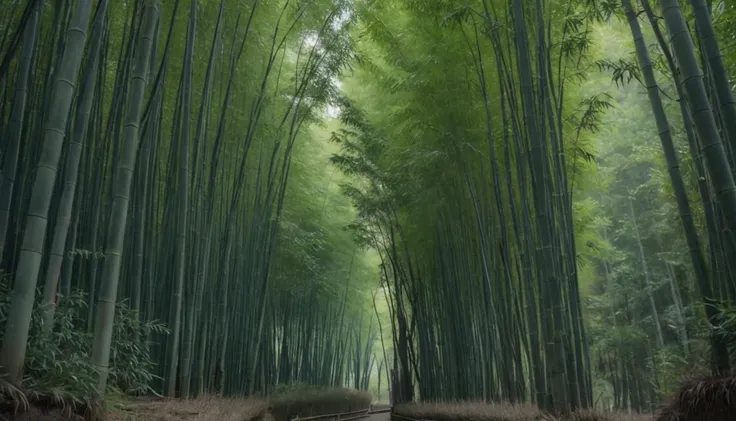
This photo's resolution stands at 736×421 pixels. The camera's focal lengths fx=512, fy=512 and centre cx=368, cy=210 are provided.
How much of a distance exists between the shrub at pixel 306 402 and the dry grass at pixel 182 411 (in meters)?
2.15

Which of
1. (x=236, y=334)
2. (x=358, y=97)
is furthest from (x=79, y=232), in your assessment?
(x=358, y=97)

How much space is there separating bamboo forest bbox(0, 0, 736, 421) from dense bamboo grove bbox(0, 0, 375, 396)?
0.06 feet

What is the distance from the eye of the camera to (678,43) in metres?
2.09

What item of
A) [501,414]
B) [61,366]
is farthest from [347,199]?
[61,366]

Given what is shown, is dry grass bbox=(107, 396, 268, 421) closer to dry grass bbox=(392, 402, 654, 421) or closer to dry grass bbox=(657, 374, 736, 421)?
dry grass bbox=(392, 402, 654, 421)

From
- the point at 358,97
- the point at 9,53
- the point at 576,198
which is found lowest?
the point at 9,53

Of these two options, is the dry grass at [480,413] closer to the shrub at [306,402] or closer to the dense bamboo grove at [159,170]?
the shrub at [306,402]

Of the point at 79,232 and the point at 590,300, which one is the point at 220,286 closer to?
the point at 79,232

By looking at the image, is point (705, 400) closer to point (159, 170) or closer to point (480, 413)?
point (480, 413)

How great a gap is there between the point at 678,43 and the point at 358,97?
18.3 ft

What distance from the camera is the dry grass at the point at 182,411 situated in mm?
2387

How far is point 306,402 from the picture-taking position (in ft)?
22.1

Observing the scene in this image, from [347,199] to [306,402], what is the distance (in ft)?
12.5

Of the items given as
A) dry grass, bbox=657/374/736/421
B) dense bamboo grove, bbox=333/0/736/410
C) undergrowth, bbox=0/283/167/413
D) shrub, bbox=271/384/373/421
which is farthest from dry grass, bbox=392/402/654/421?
undergrowth, bbox=0/283/167/413
